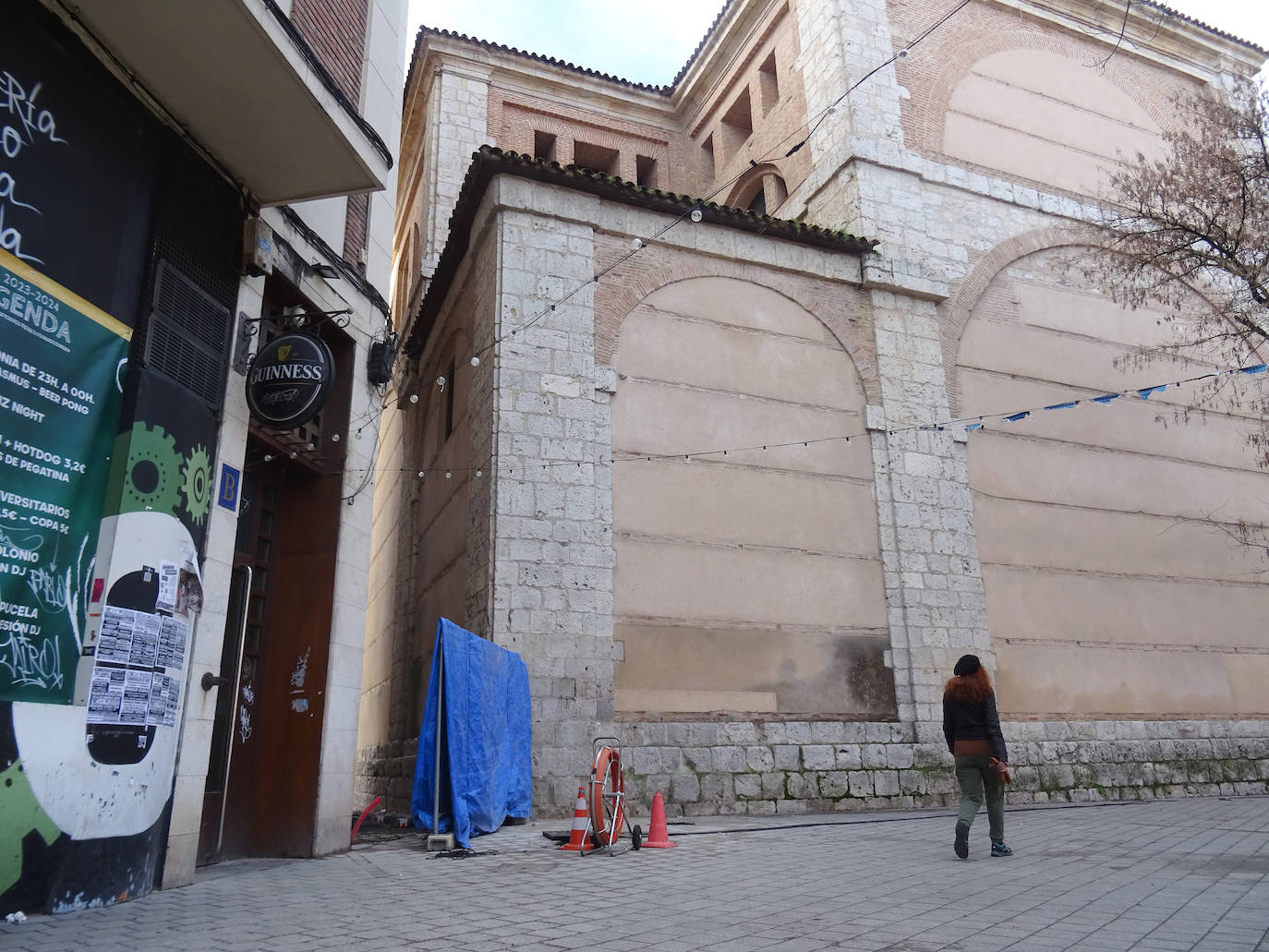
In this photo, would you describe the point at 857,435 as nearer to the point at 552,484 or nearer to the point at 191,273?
the point at 552,484

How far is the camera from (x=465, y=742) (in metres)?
7.65

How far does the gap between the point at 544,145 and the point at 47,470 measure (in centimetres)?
1549

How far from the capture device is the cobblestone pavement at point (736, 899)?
4.09 meters

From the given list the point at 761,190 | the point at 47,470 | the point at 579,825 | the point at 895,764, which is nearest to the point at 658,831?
the point at 579,825

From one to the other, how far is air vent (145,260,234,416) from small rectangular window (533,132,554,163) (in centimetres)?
1317

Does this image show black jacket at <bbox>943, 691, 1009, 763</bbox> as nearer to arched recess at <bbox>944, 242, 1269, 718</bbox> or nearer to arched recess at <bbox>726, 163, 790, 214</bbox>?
arched recess at <bbox>944, 242, 1269, 718</bbox>

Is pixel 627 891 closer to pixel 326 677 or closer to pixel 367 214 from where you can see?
pixel 326 677

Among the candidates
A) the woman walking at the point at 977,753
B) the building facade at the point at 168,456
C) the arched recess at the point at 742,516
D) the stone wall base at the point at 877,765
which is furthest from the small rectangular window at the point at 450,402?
the woman walking at the point at 977,753

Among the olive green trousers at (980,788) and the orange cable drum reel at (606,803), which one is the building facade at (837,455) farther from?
the olive green trousers at (980,788)

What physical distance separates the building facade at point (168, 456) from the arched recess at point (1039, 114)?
34.6 feet

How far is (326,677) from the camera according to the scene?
8.20 m

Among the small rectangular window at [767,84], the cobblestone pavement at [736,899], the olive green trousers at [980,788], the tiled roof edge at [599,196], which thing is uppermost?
the small rectangular window at [767,84]

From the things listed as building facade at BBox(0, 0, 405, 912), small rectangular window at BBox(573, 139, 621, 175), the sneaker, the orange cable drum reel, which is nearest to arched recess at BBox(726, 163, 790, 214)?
small rectangular window at BBox(573, 139, 621, 175)

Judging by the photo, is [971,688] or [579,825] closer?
[971,688]
